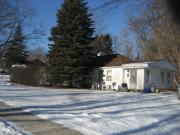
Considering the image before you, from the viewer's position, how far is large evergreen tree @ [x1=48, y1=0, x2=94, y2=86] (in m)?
36.1

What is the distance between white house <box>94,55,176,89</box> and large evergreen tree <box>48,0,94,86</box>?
2524 millimetres

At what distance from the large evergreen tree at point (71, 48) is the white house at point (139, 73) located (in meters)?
2.52

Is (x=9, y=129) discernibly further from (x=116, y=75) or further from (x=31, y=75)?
(x=31, y=75)

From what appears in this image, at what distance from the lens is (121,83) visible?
111 ft

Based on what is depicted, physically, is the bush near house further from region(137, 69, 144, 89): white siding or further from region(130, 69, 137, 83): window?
region(137, 69, 144, 89): white siding

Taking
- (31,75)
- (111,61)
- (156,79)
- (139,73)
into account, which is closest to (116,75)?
(111,61)

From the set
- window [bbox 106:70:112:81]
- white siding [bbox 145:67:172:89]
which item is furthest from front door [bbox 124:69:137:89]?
window [bbox 106:70:112:81]

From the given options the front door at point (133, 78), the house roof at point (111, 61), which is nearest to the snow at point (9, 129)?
the front door at point (133, 78)

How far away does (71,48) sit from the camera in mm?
36344

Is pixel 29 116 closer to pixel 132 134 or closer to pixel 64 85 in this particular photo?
pixel 132 134

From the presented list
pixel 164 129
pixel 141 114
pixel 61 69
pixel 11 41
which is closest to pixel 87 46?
pixel 61 69

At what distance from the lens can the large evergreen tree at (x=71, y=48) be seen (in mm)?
36125

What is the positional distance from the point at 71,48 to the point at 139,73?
321 inches

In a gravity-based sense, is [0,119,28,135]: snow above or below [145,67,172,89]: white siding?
below
